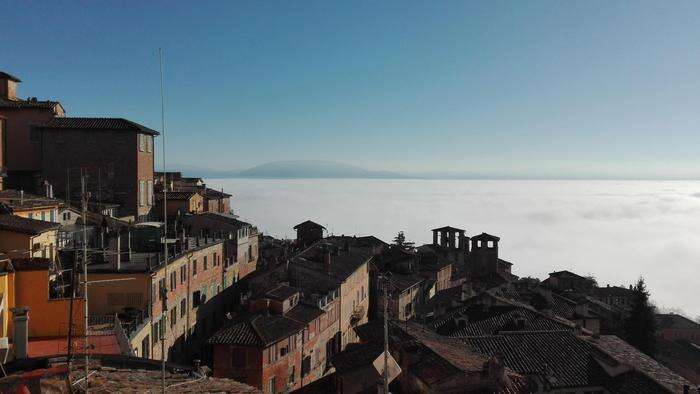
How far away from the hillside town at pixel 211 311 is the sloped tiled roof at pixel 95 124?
85 mm

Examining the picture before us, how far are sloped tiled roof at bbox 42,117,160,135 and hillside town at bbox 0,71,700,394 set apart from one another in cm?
9

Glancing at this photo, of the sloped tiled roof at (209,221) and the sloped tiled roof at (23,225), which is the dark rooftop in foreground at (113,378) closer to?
the sloped tiled roof at (23,225)

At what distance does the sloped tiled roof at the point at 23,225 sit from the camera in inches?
680

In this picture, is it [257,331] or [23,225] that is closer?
[23,225]

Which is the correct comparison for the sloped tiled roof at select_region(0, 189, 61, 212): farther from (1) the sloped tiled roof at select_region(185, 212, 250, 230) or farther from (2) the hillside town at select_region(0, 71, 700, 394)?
(1) the sloped tiled roof at select_region(185, 212, 250, 230)

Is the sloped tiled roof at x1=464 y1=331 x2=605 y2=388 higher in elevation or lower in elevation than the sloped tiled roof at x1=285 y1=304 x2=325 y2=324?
higher

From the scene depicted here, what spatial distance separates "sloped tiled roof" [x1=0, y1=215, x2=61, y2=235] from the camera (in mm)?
17277

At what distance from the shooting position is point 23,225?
1773cm

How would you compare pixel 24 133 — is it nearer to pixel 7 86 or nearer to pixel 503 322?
pixel 7 86

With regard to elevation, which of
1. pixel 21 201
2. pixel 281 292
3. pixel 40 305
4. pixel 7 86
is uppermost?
pixel 7 86

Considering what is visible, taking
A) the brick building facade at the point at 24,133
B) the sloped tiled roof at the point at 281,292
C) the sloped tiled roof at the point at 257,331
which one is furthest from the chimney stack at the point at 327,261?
the brick building facade at the point at 24,133

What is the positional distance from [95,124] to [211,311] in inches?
529

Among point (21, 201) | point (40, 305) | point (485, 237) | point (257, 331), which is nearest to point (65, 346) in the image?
point (40, 305)

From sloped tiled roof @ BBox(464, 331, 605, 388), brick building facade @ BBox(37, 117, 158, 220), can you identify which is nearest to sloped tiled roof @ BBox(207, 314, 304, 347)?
sloped tiled roof @ BBox(464, 331, 605, 388)
